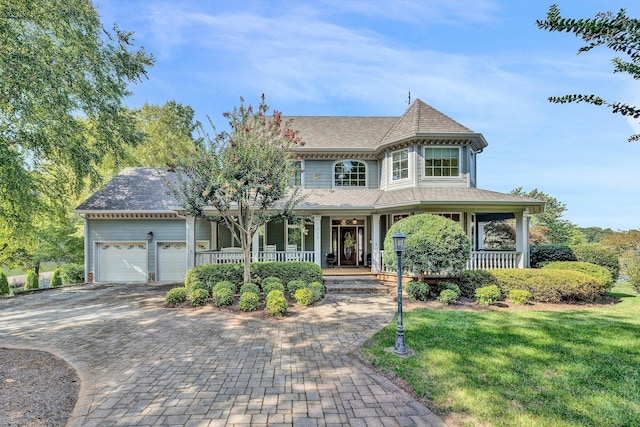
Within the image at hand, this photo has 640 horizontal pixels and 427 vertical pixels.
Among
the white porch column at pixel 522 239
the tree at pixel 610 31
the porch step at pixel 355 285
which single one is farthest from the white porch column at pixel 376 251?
the tree at pixel 610 31

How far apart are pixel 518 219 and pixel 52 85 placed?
648 inches

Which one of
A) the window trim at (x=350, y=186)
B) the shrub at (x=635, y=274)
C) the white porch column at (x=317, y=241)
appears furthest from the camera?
the window trim at (x=350, y=186)

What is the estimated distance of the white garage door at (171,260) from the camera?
13742mm

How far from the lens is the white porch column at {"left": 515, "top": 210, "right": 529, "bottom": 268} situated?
1066 cm

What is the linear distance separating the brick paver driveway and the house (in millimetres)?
4161

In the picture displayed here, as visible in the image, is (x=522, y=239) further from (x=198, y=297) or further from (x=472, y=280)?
(x=198, y=297)

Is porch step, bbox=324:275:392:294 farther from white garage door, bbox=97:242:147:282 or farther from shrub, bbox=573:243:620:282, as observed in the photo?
white garage door, bbox=97:242:147:282

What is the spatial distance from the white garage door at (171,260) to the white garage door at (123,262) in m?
0.73

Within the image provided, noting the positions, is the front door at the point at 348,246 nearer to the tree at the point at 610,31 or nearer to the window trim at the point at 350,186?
the window trim at the point at 350,186

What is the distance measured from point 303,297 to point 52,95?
967cm

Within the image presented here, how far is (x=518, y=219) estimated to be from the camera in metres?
11.2

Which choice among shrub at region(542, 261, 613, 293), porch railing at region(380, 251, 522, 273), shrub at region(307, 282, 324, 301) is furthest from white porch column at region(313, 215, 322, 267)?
shrub at region(542, 261, 613, 293)

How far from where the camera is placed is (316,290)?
9.10m

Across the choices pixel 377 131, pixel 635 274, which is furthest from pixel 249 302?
pixel 635 274
